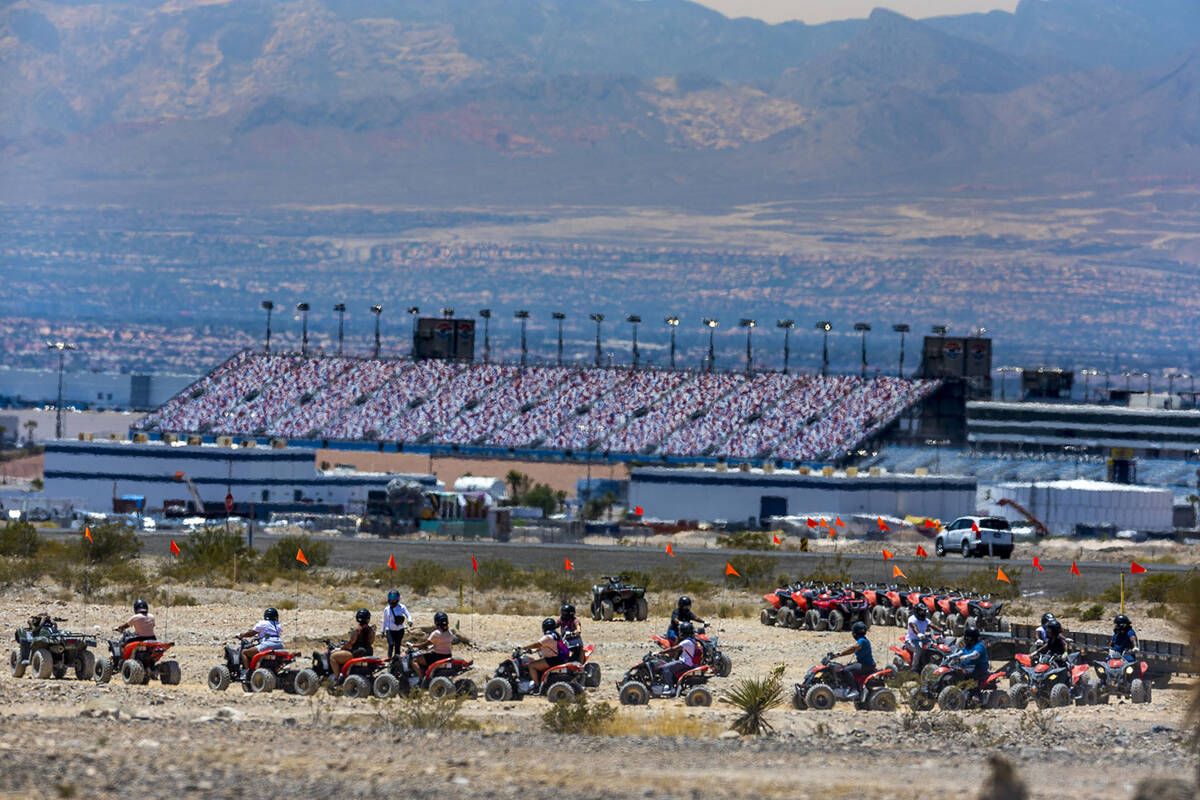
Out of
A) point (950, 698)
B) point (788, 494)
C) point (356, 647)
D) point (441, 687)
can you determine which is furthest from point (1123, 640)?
point (788, 494)

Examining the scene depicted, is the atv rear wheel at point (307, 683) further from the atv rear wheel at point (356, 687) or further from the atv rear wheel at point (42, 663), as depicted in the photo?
the atv rear wheel at point (42, 663)

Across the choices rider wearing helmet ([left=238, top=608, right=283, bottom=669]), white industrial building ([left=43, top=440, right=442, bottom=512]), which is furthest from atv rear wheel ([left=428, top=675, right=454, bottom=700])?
white industrial building ([left=43, top=440, right=442, bottom=512])

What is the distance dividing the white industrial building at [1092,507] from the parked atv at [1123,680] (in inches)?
2837

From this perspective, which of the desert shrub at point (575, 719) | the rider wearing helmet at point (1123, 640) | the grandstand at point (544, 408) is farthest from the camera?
the grandstand at point (544, 408)

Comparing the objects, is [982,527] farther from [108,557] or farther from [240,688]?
[240,688]

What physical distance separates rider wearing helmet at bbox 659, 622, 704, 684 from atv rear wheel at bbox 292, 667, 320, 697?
5804 mm

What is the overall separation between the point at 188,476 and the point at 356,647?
249ft

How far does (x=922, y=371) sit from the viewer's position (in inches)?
5965

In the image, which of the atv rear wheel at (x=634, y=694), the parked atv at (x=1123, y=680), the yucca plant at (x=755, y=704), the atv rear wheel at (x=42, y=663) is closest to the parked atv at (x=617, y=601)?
the parked atv at (x=1123, y=680)

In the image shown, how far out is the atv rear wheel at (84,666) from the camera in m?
35.5

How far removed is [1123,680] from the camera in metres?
36.7

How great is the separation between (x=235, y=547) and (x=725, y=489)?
47815 millimetres

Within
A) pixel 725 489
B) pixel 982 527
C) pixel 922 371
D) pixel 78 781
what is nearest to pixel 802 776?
pixel 78 781

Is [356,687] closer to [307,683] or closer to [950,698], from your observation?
[307,683]
